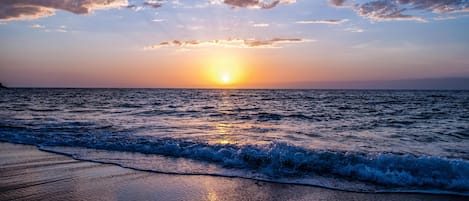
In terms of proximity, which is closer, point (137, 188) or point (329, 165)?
point (137, 188)

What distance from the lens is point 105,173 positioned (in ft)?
24.8

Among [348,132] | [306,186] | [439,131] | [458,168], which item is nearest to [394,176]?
[458,168]

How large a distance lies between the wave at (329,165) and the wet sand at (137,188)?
544mm

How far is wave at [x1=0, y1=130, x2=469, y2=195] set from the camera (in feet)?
23.2

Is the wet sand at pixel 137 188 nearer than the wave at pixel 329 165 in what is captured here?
Yes

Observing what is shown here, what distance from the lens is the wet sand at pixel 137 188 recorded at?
19.5ft

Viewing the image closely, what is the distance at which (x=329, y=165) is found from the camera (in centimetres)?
819

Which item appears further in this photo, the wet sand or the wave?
the wave

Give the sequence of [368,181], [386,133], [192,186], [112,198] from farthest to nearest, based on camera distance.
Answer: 1. [386,133]
2. [368,181]
3. [192,186]
4. [112,198]

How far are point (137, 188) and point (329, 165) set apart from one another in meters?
4.43

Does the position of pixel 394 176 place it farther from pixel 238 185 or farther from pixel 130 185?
pixel 130 185

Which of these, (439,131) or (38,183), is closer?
(38,183)

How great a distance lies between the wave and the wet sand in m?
0.54

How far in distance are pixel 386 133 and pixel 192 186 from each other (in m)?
11.0
